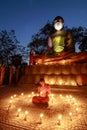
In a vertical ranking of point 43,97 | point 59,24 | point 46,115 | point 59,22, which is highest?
point 59,22

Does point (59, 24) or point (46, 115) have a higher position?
point (59, 24)

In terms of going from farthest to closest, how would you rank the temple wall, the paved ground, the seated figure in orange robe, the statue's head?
the statue's head → the temple wall → the seated figure in orange robe → the paved ground

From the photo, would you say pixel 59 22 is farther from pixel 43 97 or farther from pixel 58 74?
pixel 43 97

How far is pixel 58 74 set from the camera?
10633 millimetres

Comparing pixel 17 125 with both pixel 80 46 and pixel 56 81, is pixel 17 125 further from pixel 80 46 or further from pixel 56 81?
pixel 80 46

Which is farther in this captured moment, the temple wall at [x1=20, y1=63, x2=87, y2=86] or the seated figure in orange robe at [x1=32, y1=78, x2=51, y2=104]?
the temple wall at [x1=20, y1=63, x2=87, y2=86]

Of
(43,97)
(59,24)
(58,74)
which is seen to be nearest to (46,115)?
(43,97)

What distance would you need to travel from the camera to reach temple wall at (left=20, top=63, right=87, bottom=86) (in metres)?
9.84

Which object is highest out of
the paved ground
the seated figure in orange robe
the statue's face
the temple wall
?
the statue's face

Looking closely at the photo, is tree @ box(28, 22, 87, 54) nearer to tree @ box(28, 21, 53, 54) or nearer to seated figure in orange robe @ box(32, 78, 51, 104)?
tree @ box(28, 21, 53, 54)

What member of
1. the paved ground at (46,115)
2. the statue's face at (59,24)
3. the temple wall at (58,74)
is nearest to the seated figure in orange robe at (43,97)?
the paved ground at (46,115)

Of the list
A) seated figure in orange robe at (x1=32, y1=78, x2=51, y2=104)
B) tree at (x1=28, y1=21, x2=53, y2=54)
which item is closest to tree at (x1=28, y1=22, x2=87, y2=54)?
Answer: tree at (x1=28, y1=21, x2=53, y2=54)

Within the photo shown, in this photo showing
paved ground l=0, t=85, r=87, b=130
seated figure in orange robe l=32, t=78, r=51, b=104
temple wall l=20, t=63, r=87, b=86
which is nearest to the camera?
paved ground l=0, t=85, r=87, b=130

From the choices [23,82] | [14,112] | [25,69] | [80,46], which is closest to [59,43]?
[25,69]
